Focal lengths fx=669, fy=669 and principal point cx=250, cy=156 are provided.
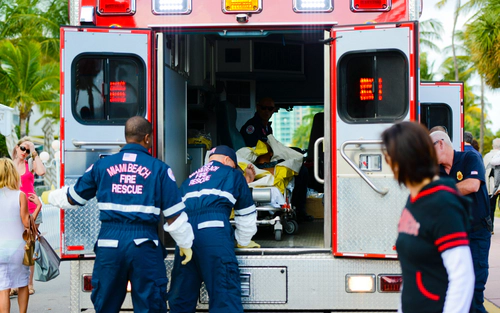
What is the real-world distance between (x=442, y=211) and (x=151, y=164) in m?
2.28

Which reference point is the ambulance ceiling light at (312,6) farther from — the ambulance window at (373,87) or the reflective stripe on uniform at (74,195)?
the reflective stripe on uniform at (74,195)

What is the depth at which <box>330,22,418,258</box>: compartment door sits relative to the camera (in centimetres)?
461

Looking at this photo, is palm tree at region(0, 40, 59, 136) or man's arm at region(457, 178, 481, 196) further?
palm tree at region(0, 40, 59, 136)

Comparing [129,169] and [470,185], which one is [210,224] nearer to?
[129,169]

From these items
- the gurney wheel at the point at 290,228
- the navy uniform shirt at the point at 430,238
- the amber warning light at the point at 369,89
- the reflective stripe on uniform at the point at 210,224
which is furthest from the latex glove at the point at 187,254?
the navy uniform shirt at the point at 430,238

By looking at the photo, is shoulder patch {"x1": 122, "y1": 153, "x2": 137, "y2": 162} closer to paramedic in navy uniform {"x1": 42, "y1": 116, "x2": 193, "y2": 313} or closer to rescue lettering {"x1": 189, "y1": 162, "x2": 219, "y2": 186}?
paramedic in navy uniform {"x1": 42, "y1": 116, "x2": 193, "y2": 313}

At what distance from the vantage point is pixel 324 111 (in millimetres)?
4863

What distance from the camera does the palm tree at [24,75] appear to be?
2953 centimetres

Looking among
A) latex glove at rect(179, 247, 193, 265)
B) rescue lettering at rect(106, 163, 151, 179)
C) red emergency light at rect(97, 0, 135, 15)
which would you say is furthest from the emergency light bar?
latex glove at rect(179, 247, 193, 265)

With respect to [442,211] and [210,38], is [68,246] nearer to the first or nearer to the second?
[442,211]

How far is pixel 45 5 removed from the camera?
30.2m

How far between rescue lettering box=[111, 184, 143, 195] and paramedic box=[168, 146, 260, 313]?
0.63 m

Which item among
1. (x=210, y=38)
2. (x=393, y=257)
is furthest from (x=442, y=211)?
(x=210, y=38)

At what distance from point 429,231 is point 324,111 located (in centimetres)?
241
